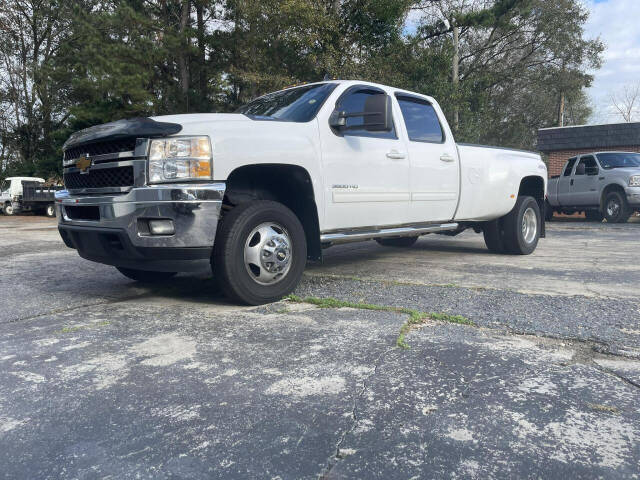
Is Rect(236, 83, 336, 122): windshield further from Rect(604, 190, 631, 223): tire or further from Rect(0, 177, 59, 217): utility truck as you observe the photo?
Rect(0, 177, 59, 217): utility truck

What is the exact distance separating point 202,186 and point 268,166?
2.15 feet

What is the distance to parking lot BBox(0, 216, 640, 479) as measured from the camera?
1.83 metres

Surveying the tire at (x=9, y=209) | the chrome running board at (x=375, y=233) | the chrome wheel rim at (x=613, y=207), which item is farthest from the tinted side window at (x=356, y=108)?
the tire at (x=9, y=209)

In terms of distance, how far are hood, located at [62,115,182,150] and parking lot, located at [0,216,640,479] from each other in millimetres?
1303

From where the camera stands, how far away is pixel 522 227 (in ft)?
23.2

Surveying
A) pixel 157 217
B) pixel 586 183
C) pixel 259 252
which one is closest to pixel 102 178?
pixel 157 217

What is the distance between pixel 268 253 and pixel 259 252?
0.29ft

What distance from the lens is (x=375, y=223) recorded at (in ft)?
16.6

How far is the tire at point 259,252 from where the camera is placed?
3.85 m

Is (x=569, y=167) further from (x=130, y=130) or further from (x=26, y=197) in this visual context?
(x=26, y=197)

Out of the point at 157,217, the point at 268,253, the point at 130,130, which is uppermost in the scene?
the point at 130,130

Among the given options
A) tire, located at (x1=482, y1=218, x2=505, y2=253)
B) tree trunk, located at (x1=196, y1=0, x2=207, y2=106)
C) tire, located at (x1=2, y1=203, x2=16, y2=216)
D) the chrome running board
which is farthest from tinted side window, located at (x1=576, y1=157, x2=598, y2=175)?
tire, located at (x1=2, y1=203, x2=16, y2=216)

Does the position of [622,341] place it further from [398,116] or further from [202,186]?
[398,116]

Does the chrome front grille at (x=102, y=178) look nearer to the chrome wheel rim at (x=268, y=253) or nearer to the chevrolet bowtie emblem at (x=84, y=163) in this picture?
the chevrolet bowtie emblem at (x=84, y=163)
